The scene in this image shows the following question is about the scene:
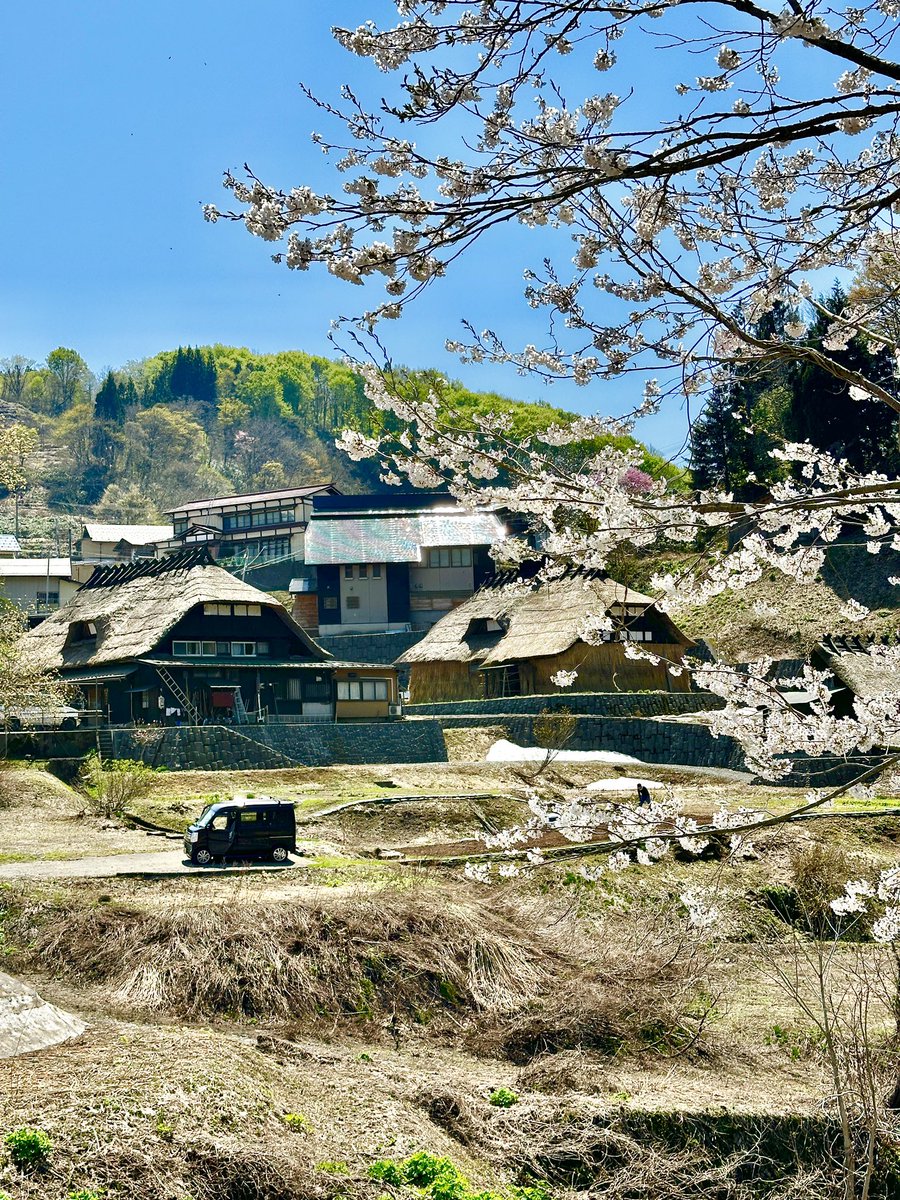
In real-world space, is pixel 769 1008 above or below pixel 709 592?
below

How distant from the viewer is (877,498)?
4.80 m

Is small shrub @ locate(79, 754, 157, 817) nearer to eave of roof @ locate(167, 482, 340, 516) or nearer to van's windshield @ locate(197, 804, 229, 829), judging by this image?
van's windshield @ locate(197, 804, 229, 829)

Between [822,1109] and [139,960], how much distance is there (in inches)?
246

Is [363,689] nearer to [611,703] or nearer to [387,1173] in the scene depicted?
[611,703]

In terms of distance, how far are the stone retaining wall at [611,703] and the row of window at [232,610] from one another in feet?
26.5

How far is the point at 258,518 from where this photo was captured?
7619cm

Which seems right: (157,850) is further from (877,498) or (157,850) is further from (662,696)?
(662,696)

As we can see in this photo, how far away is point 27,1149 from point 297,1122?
199 centimetres

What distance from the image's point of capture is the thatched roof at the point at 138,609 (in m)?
35.7

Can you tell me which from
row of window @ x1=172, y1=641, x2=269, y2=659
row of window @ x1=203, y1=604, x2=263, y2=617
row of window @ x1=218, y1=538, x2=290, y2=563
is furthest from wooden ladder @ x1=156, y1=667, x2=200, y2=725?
row of window @ x1=218, y1=538, x2=290, y2=563

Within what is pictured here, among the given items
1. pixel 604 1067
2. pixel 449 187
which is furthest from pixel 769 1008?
pixel 449 187

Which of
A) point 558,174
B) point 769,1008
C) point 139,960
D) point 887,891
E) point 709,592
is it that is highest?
point 558,174

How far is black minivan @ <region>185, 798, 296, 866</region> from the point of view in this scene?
54.2 ft

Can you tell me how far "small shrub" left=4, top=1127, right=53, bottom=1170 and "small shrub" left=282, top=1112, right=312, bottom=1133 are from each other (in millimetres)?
1782
